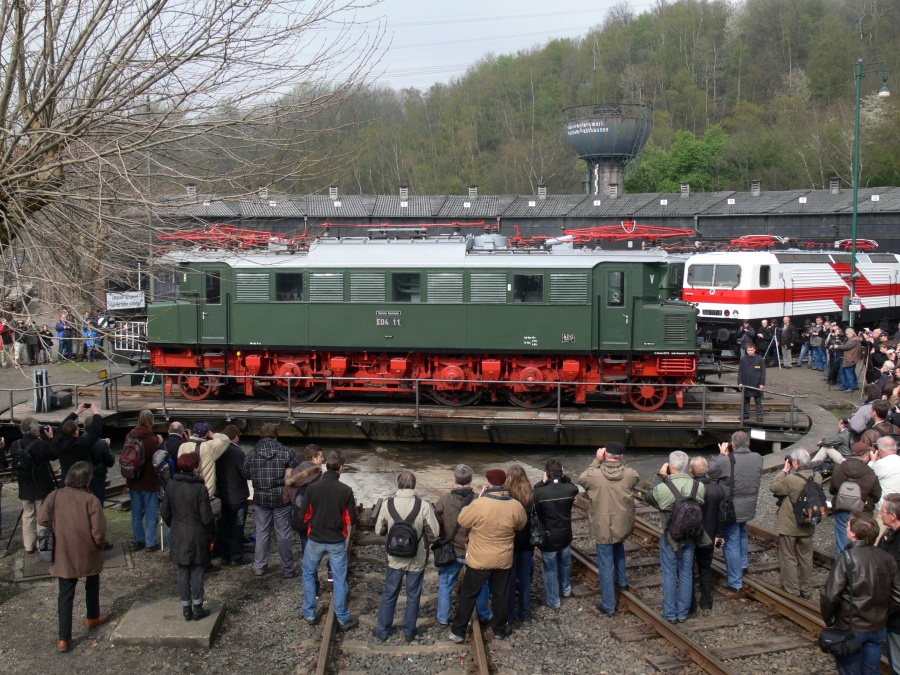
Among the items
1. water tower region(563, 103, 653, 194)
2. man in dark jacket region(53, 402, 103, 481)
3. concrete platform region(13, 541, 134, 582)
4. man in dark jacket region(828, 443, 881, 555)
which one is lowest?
concrete platform region(13, 541, 134, 582)

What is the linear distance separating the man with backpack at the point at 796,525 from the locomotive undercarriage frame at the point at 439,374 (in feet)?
24.0

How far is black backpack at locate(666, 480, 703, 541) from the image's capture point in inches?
299

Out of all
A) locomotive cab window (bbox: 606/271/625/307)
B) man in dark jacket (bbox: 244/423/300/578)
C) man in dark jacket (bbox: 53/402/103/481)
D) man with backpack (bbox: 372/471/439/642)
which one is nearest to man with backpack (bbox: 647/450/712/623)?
man with backpack (bbox: 372/471/439/642)

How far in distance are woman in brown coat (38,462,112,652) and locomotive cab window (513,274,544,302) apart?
10.3 metres

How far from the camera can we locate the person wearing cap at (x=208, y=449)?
341 inches

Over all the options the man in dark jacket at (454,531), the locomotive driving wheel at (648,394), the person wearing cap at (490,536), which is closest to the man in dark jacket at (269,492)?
the man in dark jacket at (454,531)

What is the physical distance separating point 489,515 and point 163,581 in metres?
4.00

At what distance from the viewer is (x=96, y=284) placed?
31.3 feet

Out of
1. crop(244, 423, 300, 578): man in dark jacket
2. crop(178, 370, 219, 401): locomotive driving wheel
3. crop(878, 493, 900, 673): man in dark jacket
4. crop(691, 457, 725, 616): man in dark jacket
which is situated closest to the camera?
crop(878, 493, 900, 673): man in dark jacket

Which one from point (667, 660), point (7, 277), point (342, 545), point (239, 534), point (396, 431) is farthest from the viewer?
point (396, 431)

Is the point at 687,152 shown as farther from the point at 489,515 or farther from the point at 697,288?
the point at 489,515

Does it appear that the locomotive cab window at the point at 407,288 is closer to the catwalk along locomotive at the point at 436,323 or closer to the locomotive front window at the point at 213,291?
the catwalk along locomotive at the point at 436,323

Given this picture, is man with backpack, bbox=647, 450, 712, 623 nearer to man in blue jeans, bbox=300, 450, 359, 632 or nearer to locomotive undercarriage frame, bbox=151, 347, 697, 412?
man in blue jeans, bbox=300, 450, 359, 632

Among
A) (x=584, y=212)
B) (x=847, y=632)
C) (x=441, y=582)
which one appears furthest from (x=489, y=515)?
(x=584, y=212)
